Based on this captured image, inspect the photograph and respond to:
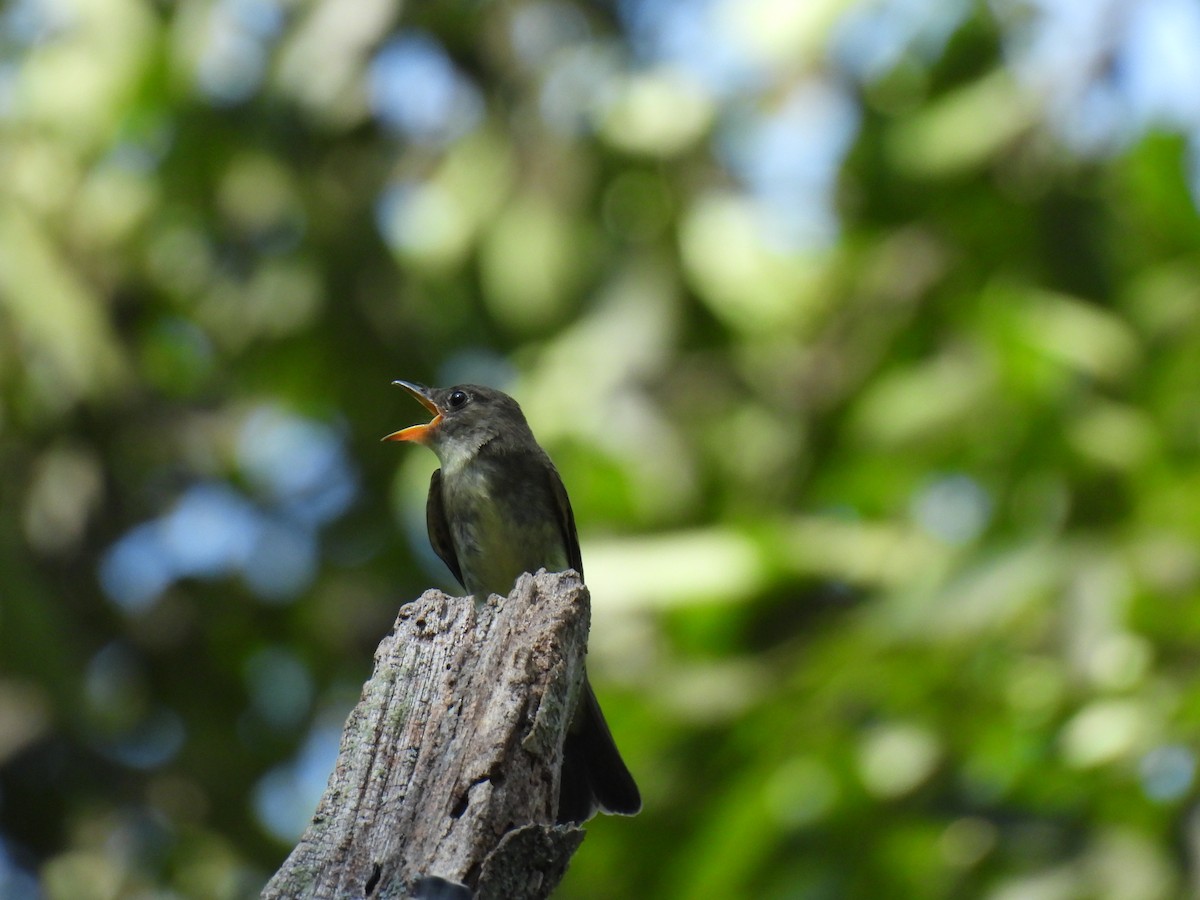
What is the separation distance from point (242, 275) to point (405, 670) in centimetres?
819

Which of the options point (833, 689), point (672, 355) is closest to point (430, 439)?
point (833, 689)

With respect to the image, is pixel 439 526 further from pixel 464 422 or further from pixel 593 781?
pixel 593 781

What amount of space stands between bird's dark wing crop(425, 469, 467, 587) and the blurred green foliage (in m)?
0.95

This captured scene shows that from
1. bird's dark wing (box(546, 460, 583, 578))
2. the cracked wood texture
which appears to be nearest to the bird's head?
bird's dark wing (box(546, 460, 583, 578))

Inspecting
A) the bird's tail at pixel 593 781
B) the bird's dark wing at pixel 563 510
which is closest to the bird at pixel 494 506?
the bird's dark wing at pixel 563 510

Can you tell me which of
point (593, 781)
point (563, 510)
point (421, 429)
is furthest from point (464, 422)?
point (593, 781)

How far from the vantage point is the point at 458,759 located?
2.81m

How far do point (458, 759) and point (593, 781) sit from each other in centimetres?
223

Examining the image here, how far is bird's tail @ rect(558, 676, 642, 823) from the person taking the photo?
15.9 ft

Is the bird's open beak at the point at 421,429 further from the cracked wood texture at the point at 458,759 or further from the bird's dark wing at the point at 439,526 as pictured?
the cracked wood texture at the point at 458,759

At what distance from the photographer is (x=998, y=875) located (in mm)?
6250

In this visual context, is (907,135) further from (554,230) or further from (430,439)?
(430,439)

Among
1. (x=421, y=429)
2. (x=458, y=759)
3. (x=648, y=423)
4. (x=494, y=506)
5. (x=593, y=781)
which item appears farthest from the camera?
(x=648, y=423)

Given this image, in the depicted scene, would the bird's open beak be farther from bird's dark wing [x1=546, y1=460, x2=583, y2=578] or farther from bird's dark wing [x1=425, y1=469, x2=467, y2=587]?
bird's dark wing [x1=546, y1=460, x2=583, y2=578]
